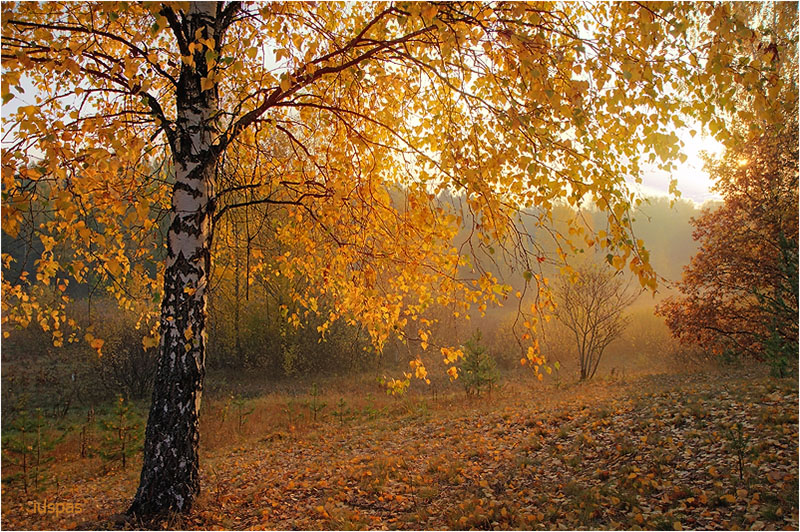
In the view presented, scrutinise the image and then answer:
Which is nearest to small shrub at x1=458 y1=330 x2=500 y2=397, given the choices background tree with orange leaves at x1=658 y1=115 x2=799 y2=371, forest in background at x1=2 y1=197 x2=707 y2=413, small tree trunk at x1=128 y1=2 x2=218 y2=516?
forest in background at x1=2 y1=197 x2=707 y2=413

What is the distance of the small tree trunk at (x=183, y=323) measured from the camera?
4312mm

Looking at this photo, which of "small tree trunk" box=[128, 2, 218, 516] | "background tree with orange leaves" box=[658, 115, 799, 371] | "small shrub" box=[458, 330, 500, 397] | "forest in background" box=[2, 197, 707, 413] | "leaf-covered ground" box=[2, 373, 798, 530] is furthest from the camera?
"forest in background" box=[2, 197, 707, 413]

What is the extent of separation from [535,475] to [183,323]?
13.3ft

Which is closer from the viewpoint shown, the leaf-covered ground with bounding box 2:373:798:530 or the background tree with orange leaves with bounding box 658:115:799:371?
the leaf-covered ground with bounding box 2:373:798:530

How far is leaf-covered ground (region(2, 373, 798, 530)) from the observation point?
165 inches

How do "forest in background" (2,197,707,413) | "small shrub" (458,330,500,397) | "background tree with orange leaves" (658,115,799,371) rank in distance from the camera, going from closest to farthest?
"background tree with orange leaves" (658,115,799,371), "small shrub" (458,330,500,397), "forest in background" (2,197,707,413)

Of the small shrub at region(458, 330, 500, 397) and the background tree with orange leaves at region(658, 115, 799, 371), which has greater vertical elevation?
the background tree with orange leaves at region(658, 115, 799, 371)

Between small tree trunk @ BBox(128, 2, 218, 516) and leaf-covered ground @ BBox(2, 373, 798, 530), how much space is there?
A: 388mm

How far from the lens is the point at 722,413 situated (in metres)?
6.19

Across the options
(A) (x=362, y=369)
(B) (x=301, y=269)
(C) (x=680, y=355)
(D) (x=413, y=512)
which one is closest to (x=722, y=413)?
(D) (x=413, y=512)

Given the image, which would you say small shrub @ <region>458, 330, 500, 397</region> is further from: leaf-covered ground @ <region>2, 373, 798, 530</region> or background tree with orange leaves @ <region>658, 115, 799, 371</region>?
background tree with orange leaves @ <region>658, 115, 799, 371</region>

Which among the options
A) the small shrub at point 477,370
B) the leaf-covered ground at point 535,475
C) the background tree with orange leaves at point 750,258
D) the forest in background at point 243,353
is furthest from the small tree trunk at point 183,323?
the background tree with orange leaves at point 750,258

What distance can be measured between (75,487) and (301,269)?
181 inches

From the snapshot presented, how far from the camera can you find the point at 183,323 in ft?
14.2
